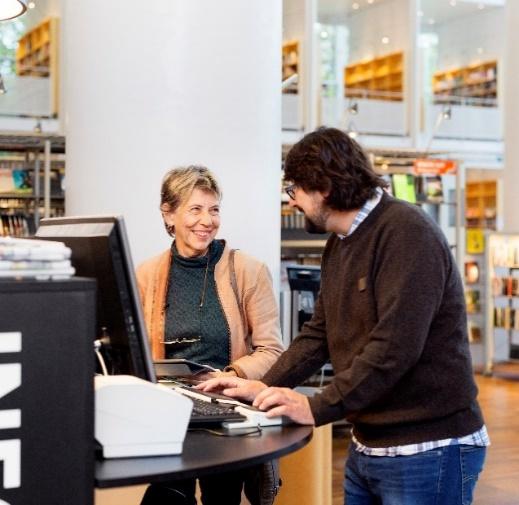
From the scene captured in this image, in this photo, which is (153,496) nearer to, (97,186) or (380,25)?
(97,186)

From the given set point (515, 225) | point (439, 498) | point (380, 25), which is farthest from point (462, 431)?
point (380, 25)

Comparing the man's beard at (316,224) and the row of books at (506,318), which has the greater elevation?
the man's beard at (316,224)

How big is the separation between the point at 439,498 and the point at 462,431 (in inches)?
6.4

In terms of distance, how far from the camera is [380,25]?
63.2 ft

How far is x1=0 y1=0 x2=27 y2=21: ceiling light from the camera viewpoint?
11.7ft

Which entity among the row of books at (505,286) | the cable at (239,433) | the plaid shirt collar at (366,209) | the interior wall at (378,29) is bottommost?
the row of books at (505,286)

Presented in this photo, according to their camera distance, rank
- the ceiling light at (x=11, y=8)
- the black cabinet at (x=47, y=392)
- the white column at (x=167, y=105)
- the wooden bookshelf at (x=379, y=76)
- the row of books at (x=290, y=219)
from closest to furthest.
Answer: the black cabinet at (x=47, y=392), the ceiling light at (x=11, y=8), the white column at (x=167, y=105), the row of books at (x=290, y=219), the wooden bookshelf at (x=379, y=76)

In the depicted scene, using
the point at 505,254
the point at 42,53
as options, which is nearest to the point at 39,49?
the point at 42,53

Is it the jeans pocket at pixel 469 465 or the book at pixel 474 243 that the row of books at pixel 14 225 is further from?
the jeans pocket at pixel 469 465

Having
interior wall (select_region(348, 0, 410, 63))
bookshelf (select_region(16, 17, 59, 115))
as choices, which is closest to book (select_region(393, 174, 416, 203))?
bookshelf (select_region(16, 17, 59, 115))

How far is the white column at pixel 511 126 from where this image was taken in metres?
12.2

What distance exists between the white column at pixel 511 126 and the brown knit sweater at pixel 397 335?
10047 mm

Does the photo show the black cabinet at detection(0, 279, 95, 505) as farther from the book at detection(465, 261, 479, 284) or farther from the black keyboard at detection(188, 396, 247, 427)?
the book at detection(465, 261, 479, 284)

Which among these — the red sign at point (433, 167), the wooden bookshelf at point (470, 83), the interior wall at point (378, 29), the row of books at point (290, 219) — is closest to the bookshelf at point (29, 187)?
the row of books at point (290, 219)
